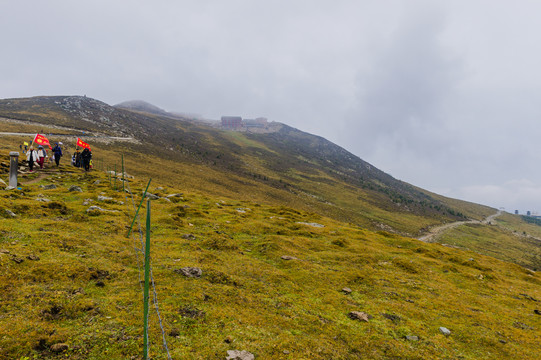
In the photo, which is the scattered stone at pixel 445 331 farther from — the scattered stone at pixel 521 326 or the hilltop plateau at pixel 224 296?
the scattered stone at pixel 521 326

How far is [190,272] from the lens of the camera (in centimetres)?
1087

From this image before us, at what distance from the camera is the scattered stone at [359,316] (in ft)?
32.2

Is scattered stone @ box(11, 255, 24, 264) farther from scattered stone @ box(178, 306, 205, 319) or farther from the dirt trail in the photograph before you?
the dirt trail

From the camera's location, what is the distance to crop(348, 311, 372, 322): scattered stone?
9828 millimetres

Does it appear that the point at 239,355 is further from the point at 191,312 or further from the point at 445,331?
the point at 445,331

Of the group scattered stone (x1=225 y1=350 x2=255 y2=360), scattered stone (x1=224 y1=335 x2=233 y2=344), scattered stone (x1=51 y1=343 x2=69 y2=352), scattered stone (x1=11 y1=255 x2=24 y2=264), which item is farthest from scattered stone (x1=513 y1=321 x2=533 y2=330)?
scattered stone (x1=11 y1=255 x2=24 y2=264)

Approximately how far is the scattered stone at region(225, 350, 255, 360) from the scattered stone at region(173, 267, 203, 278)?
15.6ft

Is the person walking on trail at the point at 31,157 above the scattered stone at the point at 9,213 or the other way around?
above

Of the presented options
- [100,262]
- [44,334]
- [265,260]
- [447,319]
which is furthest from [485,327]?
[100,262]

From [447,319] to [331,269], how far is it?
19.4ft

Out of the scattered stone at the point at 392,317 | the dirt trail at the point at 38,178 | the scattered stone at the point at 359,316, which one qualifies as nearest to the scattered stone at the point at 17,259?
the scattered stone at the point at 359,316

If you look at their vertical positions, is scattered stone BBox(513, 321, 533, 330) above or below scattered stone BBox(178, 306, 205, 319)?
below

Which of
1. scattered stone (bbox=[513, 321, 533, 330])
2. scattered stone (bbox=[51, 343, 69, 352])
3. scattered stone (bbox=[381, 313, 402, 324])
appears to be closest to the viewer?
scattered stone (bbox=[51, 343, 69, 352])

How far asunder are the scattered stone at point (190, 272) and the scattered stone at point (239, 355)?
15.6 feet
